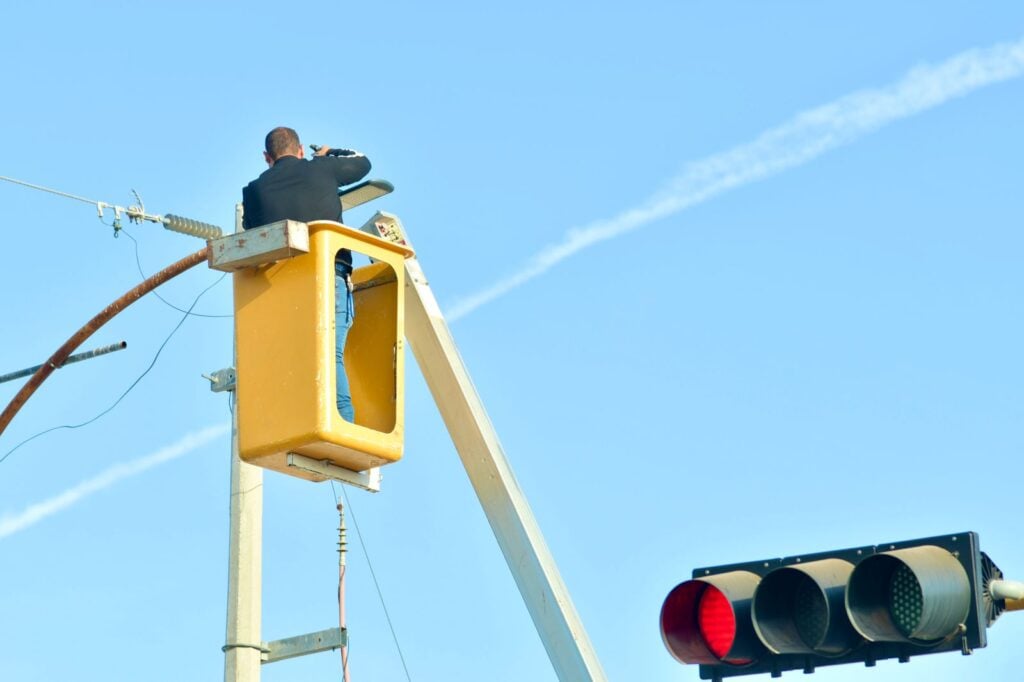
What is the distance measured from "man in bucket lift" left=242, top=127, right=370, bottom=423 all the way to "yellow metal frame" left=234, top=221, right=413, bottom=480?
233 millimetres

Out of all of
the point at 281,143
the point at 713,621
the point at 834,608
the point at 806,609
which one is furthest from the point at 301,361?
the point at 834,608

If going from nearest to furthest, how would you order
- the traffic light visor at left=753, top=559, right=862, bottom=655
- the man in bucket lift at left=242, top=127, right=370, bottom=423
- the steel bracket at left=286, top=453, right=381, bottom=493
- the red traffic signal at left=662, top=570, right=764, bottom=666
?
the traffic light visor at left=753, top=559, right=862, bottom=655, the red traffic signal at left=662, top=570, right=764, bottom=666, the steel bracket at left=286, top=453, right=381, bottom=493, the man in bucket lift at left=242, top=127, right=370, bottom=423

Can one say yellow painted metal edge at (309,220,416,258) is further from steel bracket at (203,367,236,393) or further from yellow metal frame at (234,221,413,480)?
steel bracket at (203,367,236,393)

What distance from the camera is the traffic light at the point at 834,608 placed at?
659 centimetres

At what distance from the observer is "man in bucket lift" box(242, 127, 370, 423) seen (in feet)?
31.2

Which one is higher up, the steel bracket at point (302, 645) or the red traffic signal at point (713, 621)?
the steel bracket at point (302, 645)

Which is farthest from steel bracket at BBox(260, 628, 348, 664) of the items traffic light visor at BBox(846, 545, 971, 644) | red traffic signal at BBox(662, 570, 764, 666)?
traffic light visor at BBox(846, 545, 971, 644)

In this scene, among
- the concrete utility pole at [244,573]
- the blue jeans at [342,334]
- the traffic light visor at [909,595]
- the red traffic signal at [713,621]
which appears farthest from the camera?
the concrete utility pole at [244,573]

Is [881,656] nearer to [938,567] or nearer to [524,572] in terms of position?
[938,567]

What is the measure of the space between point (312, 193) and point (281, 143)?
0.59 m

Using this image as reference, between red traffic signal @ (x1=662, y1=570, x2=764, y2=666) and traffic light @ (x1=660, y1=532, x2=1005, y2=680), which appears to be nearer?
traffic light @ (x1=660, y1=532, x2=1005, y2=680)

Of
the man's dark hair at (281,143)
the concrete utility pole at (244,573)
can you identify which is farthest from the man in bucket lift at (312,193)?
the concrete utility pole at (244,573)

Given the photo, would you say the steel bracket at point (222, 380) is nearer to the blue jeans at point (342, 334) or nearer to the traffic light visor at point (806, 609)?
the blue jeans at point (342, 334)

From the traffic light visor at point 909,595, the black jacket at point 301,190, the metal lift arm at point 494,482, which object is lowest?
the traffic light visor at point 909,595
